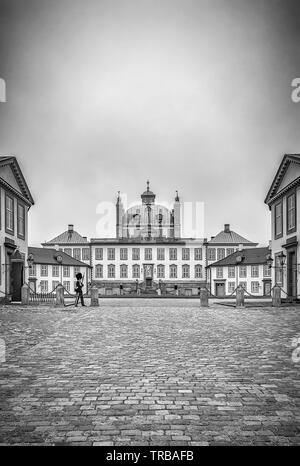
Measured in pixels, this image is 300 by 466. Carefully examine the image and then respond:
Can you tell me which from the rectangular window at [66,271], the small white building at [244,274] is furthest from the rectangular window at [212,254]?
the rectangular window at [66,271]

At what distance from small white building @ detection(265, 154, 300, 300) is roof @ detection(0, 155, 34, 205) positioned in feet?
55.0

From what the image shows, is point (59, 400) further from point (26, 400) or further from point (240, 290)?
point (240, 290)

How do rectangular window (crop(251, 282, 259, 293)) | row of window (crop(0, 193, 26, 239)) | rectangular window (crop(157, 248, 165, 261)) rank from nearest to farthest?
row of window (crop(0, 193, 26, 239)) < rectangular window (crop(251, 282, 259, 293)) < rectangular window (crop(157, 248, 165, 261))

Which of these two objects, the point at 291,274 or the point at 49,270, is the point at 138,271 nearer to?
the point at 49,270

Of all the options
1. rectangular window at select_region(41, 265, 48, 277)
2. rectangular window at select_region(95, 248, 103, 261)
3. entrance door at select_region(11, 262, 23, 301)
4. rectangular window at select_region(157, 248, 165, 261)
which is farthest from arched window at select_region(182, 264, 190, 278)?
entrance door at select_region(11, 262, 23, 301)

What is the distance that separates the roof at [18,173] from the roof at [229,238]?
4283 cm

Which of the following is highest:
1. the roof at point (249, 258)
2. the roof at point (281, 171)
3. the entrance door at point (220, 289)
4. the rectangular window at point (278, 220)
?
the roof at point (281, 171)

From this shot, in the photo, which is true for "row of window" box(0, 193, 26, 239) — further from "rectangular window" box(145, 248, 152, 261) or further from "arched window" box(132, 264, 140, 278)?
"rectangular window" box(145, 248, 152, 261)

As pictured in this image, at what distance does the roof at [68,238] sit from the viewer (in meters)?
72.1

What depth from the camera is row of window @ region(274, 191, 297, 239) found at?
85.9 feet

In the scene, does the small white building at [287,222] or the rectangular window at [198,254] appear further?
the rectangular window at [198,254]

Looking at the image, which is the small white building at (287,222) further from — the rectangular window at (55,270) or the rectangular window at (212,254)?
the rectangular window at (212,254)
